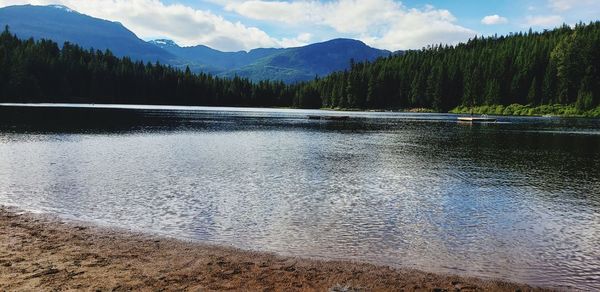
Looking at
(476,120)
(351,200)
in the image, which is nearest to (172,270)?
(351,200)

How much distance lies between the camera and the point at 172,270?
619 inches

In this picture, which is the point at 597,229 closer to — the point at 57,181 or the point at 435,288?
the point at 435,288

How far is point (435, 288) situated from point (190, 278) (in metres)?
A: 7.88

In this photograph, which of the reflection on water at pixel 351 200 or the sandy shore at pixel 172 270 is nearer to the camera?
the sandy shore at pixel 172 270

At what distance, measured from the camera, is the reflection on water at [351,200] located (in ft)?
63.0

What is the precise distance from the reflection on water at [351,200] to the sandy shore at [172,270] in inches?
58.6

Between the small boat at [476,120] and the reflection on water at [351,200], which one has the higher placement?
the small boat at [476,120]

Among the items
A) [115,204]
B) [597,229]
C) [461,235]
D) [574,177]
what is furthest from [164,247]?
[574,177]

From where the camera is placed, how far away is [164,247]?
61.3 ft

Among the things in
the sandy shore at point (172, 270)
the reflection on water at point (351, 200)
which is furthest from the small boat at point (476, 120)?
the sandy shore at point (172, 270)

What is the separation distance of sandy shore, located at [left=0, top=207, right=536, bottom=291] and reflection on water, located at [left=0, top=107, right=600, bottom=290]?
58.6 inches

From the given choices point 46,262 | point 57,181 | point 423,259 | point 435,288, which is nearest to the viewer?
point 435,288

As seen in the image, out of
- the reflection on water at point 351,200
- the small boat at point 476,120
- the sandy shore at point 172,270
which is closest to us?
the sandy shore at point 172,270

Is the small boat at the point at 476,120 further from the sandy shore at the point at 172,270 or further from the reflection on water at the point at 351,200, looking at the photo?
the sandy shore at the point at 172,270
